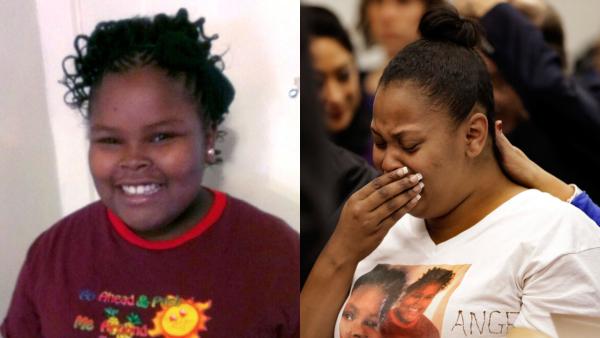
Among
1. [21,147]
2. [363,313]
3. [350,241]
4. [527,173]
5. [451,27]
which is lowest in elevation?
[363,313]

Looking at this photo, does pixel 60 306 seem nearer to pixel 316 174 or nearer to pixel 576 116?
pixel 316 174

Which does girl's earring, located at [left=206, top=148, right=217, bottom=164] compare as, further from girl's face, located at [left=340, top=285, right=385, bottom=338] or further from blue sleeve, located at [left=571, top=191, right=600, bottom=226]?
blue sleeve, located at [left=571, top=191, right=600, bottom=226]

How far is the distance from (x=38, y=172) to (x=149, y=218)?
26 cm

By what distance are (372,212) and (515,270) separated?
249 millimetres

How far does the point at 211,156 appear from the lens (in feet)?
4.03

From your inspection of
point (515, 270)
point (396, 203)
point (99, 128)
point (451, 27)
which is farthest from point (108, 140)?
point (515, 270)

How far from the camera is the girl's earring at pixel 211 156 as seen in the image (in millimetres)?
1226

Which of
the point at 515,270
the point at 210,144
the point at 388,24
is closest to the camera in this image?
the point at 515,270

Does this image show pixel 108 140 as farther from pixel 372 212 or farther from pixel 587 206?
pixel 587 206

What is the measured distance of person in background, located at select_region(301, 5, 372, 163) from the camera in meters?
1.14

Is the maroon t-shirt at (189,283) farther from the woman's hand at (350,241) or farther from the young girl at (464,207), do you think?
the young girl at (464,207)

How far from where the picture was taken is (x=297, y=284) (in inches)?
47.9

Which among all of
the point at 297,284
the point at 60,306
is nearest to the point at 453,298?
the point at 297,284

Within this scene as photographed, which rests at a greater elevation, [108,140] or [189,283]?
[108,140]
